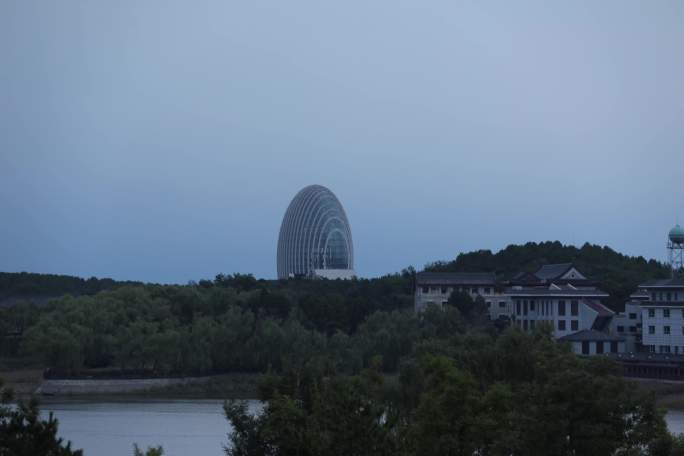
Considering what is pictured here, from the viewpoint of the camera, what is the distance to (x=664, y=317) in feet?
149

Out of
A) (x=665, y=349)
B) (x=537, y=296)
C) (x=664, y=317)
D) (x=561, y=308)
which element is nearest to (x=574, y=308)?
(x=561, y=308)

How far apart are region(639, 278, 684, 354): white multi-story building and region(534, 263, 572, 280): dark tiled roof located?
18.7 feet

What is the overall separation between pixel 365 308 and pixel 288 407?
1483 inches

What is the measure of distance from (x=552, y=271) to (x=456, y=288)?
16.0ft

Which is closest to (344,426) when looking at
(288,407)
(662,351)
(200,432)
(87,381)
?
(288,407)

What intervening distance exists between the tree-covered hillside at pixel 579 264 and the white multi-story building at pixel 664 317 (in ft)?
20.9

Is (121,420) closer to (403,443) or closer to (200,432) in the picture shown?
(200,432)

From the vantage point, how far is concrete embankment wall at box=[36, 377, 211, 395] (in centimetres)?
4253

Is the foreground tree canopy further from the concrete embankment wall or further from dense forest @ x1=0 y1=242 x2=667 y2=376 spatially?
the concrete embankment wall

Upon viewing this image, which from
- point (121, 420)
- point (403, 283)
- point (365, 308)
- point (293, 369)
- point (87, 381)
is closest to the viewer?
point (293, 369)

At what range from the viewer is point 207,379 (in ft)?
148

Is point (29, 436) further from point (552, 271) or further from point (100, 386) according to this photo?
point (552, 271)

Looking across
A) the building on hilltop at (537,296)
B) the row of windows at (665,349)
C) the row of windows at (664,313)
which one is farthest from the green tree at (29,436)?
the row of windows at (664,313)

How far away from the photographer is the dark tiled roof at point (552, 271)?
169 feet
